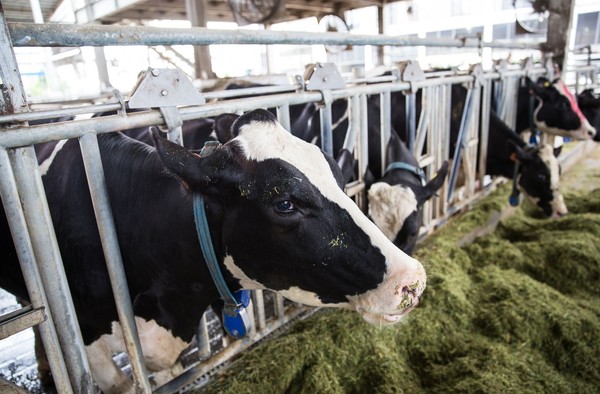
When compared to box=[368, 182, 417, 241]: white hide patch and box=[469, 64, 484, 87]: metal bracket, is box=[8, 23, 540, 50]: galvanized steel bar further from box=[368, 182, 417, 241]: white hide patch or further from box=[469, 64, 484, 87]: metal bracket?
box=[469, 64, 484, 87]: metal bracket

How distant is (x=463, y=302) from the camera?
9.04 feet

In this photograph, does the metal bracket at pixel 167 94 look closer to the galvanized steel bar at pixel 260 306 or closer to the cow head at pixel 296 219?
the cow head at pixel 296 219

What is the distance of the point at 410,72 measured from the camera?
3180mm

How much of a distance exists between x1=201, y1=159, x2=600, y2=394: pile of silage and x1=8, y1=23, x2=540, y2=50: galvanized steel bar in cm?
156

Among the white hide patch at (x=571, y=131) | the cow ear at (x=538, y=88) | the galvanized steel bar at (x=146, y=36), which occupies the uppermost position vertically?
the galvanized steel bar at (x=146, y=36)

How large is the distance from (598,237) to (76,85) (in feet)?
43.2

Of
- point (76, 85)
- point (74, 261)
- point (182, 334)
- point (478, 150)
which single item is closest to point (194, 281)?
point (182, 334)

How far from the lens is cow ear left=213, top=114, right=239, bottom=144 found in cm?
170

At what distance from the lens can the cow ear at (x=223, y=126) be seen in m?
1.70

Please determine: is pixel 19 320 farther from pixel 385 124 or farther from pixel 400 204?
pixel 385 124

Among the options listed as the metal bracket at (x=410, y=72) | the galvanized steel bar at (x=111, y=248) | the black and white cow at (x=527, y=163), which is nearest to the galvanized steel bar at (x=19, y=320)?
the galvanized steel bar at (x=111, y=248)

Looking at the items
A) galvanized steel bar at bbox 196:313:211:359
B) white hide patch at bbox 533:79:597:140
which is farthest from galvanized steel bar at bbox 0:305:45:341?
white hide patch at bbox 533:79:597:140

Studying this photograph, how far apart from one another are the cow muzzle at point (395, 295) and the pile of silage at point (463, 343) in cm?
78

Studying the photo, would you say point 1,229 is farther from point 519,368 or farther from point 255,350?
point 519,368
